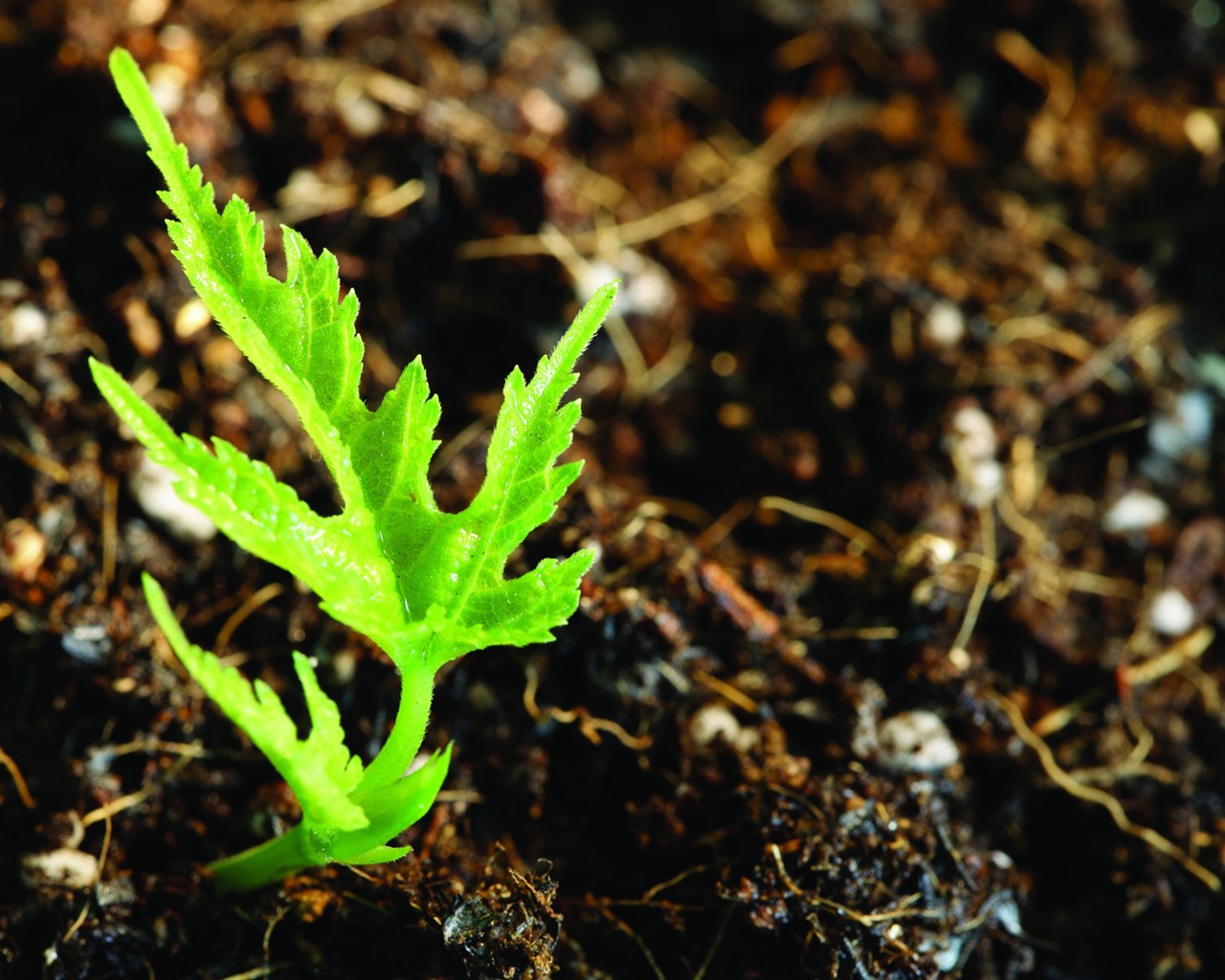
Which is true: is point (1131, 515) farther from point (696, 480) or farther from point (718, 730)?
point (718, 730)

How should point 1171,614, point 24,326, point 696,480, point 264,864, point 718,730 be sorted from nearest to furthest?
1. point 264,864
2. point 718,730
3. point 24,326
4. point 1171,614
5. point 696,480

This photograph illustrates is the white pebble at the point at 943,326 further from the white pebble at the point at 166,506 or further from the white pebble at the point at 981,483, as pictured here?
the white pebble at the point at 166,506

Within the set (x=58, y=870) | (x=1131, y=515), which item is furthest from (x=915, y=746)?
(x=58, y=870)

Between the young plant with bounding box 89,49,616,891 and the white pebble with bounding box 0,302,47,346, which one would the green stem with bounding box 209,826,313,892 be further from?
the white pebble with bounding box 0,302,47,346

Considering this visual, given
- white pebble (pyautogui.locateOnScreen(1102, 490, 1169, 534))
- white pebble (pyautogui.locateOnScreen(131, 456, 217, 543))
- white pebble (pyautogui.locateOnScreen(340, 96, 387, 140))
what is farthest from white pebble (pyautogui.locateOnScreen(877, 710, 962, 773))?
white pebble (pyautogui.locateOnScreen(340, 96, 387, 140))

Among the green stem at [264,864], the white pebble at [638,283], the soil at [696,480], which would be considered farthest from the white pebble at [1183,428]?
the green stem at [264,864]
